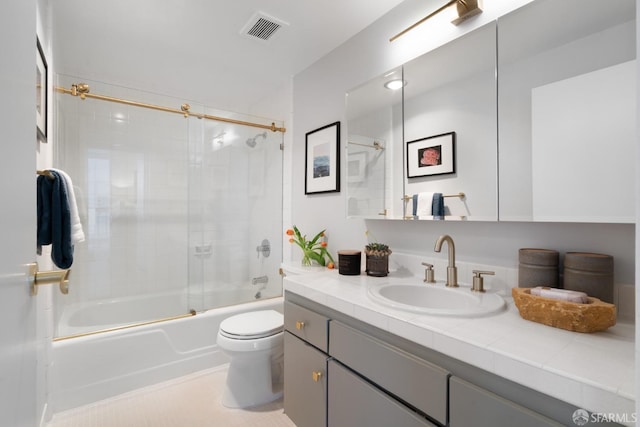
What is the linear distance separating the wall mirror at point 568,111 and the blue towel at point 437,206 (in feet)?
0.88

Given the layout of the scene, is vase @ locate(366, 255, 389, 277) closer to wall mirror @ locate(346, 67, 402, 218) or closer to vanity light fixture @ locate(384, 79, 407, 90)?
wall mirror @ locate(346, 67, 402, 218)

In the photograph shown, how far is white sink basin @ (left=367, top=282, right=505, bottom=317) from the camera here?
1.07 m

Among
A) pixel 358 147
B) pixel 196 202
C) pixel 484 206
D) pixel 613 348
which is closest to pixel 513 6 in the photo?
pixel 484 206

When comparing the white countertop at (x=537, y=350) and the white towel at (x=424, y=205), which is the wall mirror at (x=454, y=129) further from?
the white countertop at (x=537, y=350)

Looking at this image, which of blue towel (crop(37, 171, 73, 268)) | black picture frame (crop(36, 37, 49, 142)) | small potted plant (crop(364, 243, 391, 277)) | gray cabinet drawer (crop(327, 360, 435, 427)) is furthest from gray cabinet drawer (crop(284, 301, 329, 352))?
black picture frame (crop(36, 37, 49, 142))

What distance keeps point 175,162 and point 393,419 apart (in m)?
2.54

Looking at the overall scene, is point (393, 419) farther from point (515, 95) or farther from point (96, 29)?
point (96, 29)

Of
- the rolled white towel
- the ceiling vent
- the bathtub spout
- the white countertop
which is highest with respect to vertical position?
the ceiling vent

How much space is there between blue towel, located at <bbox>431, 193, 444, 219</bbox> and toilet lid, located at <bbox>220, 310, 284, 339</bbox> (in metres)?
1.20

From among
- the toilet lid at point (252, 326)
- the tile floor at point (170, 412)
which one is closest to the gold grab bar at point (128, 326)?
the tile floor at point (170, 412)

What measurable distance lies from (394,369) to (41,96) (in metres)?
2.03

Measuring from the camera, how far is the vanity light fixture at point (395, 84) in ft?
5.49

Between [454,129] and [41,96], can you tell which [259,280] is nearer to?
[41,96]

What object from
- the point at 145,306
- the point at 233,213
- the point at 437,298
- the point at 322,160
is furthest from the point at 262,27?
the point at 145,306
